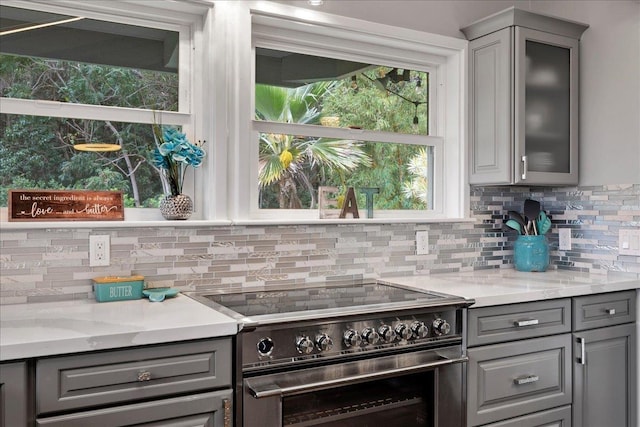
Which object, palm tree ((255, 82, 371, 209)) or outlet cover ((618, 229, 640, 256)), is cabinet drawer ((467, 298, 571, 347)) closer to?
outlet cover ((618, 229, 640, 256))

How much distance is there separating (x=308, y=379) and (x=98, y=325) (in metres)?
0.67

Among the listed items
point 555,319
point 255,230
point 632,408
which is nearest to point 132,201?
point 255,230

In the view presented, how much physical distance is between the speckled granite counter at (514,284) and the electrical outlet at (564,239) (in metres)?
0.18

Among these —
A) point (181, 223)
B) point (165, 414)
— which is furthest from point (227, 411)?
point (181, 223)

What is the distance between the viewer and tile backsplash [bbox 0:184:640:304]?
6.89 ft

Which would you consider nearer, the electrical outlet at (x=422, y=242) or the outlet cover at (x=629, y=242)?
the outlet cover at (x=629, y=242)

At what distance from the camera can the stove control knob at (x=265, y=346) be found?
5.88 ft

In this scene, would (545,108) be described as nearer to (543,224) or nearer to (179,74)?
(543,224)

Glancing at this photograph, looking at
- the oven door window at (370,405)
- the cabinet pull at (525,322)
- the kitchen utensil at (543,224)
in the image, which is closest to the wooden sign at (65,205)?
the oven door window at (370,405)

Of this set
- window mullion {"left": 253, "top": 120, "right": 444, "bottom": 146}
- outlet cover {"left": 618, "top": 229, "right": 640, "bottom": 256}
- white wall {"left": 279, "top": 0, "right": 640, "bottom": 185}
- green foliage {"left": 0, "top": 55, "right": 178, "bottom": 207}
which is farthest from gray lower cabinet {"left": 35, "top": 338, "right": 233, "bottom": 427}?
outlet cover {"left": 618, "top": 229, "right": 640, "bottom": 256}

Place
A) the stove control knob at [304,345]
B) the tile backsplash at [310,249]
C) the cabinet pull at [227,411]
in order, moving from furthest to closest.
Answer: the tile backsplash at [310,249] < the stove control knob at [304,345] < the cabinet pull at [227,411]

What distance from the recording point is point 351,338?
195 cm

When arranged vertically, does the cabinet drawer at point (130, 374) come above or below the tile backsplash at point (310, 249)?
below

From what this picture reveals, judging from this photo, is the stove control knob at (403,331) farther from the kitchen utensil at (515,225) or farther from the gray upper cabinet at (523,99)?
the kitchen utensil at (515,225)
